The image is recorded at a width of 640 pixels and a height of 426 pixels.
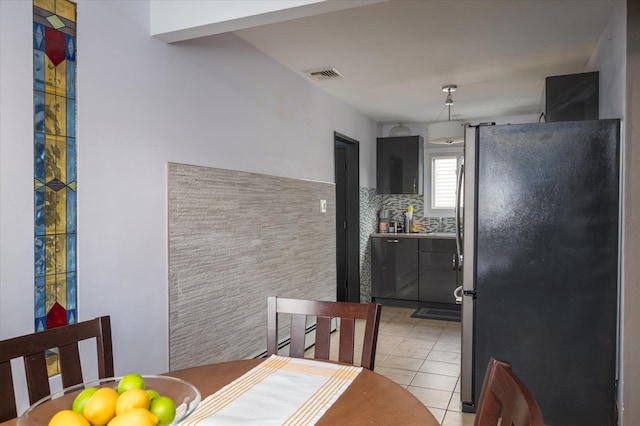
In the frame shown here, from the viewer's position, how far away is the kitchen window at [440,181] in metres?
6.43

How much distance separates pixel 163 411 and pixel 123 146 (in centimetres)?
178

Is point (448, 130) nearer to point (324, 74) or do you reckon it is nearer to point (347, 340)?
point (324, 74)

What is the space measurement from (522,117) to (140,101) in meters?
4.89

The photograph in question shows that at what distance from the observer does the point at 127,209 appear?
2.39m

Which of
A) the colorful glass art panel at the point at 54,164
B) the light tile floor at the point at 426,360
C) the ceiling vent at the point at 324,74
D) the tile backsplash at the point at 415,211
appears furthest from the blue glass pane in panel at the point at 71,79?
the tile backsplash at the point at 415,211

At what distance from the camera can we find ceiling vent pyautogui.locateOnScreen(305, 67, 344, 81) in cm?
405

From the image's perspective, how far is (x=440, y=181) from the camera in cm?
651

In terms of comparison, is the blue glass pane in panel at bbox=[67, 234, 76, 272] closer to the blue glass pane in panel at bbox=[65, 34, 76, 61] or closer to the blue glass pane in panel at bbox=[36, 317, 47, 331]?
the blue glass pane in panel at bbox=[36, 317, 47, 331]

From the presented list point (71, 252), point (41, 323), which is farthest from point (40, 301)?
point (71, 252)

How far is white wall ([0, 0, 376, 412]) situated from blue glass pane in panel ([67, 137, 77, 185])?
0.11 feet

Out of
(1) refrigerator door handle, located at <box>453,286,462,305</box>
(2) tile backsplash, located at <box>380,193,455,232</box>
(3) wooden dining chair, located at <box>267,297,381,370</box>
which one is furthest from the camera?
(2) tile backsplash, located at <box>380,193,455,232</box>

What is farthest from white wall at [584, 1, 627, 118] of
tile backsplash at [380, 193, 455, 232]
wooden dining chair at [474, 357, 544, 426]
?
tile backsplash at [380, 193, 455, 232]

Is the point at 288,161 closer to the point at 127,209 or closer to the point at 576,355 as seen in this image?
the point at 127,209

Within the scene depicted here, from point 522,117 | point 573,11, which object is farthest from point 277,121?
point 522,117
